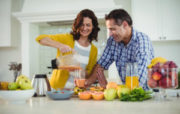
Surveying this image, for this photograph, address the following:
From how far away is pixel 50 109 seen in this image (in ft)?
3.64

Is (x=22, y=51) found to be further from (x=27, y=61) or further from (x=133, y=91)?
(x=133, y=91)

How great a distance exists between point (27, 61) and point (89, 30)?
2274 mm

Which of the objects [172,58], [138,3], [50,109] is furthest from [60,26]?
[50,109]

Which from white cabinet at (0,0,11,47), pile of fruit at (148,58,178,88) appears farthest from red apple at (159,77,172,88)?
white cabinet at (0,0,11,47)

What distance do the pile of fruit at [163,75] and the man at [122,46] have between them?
55cm

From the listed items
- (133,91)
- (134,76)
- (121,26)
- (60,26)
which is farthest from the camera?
(60,26)

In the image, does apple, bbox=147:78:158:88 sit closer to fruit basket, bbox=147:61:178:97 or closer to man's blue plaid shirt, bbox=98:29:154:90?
fruit basket, bbox=147:61:178:97


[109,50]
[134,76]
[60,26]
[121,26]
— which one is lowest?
[134,76]

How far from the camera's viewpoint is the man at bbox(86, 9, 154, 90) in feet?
6.43

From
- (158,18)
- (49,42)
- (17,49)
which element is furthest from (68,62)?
(17,49)

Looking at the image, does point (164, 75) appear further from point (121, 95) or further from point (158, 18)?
point (158, 18)

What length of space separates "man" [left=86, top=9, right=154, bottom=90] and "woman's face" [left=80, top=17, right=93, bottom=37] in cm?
24

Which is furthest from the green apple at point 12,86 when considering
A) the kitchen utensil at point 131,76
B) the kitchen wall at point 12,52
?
the kitchen wall at point 12,52

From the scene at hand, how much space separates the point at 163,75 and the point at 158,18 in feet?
8.48
